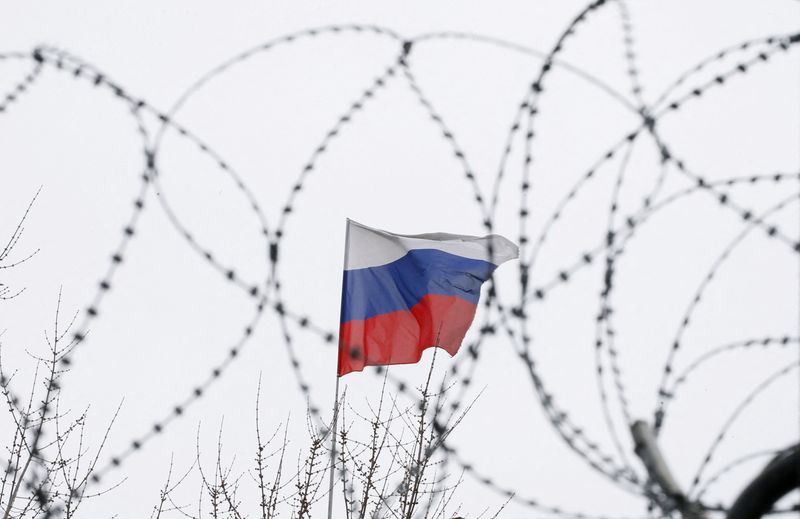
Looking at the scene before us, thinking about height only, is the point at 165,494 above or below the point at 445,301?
below

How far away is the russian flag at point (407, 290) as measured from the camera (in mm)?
10695

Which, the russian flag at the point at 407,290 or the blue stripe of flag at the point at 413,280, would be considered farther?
the blue stripe of flag at the point at 413,280

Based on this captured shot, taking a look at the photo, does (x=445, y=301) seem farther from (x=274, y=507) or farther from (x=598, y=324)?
(x=598, y=324)

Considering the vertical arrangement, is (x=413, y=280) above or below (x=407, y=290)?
above

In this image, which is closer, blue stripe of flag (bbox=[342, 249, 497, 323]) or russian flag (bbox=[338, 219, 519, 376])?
russian flag (bbox=[338, 219, 519, 376])

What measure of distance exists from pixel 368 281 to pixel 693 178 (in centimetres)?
683

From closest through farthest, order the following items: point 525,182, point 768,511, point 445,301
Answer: point 768,511, point 525,182, point 445,301

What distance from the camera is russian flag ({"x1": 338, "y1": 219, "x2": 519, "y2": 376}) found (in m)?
10.7

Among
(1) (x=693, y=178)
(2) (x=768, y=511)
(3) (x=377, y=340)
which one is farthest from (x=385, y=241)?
(2) (x=768, y=511)

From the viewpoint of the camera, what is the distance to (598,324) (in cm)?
461

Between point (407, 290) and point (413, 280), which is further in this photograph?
point (413, 280)

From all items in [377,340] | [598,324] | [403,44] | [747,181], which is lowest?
[598,324]

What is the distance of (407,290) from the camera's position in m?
11.4

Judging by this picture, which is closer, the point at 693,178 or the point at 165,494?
the point at 693,178
